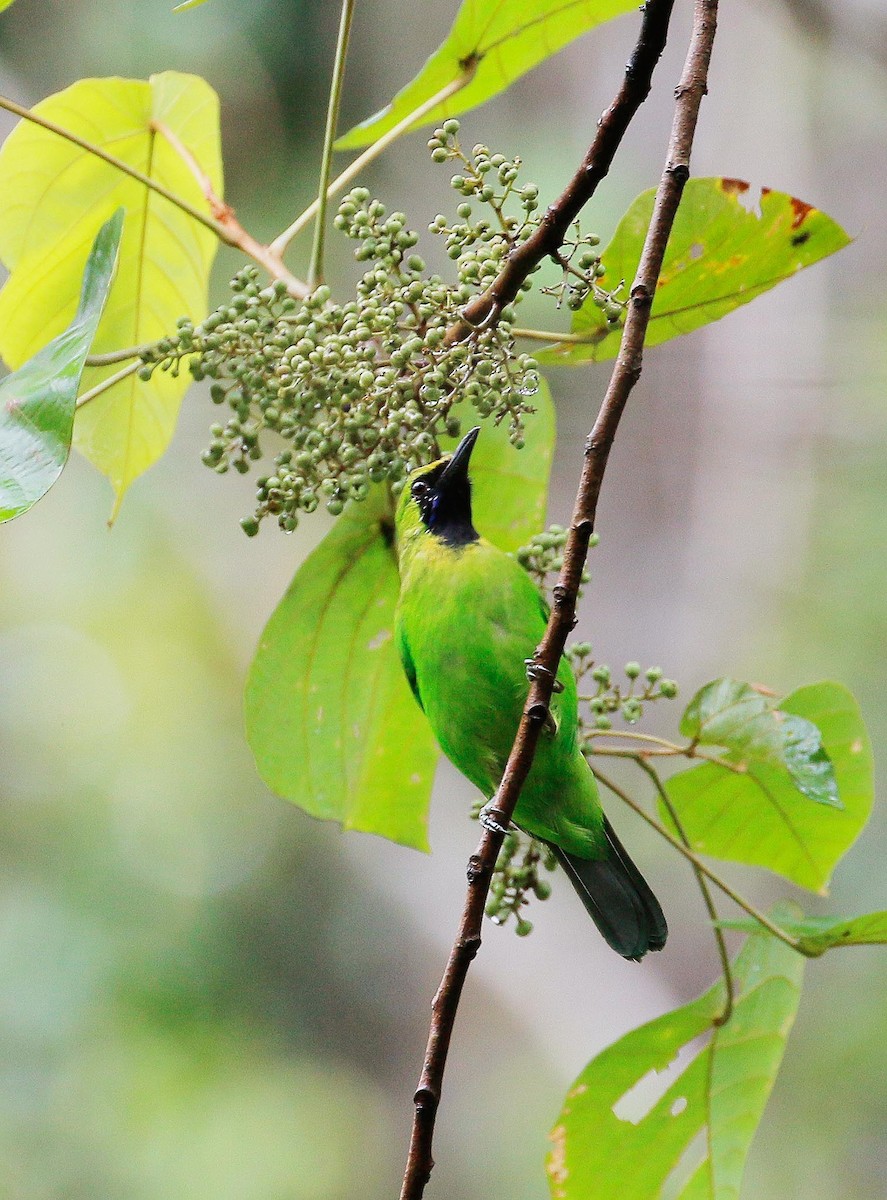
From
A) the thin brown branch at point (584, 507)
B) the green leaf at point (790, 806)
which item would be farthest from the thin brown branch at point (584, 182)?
the green leaf at point (790, 806)

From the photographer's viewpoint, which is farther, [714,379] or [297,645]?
[714,379]

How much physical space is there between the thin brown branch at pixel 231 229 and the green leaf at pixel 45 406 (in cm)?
31

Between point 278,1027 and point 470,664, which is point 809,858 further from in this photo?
point 278,1027

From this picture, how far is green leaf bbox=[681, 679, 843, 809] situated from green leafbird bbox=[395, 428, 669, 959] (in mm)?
255

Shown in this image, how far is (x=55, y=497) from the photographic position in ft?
26.1

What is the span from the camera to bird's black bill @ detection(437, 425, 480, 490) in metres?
2.04

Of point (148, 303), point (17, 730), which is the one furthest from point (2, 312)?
point (17, 730)

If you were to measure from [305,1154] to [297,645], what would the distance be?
5.78 metres

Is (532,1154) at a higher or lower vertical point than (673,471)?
Answer: lower

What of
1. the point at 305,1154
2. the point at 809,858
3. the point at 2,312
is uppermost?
the point at 2,312

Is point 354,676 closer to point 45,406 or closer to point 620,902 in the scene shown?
point 620,902

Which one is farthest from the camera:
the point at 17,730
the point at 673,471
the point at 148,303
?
the point at 17,730

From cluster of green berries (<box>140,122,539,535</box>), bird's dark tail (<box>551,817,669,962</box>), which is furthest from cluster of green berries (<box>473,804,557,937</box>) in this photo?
cluster of green berries (<box>140,122,539,535</box>)

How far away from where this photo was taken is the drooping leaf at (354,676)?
2145 millimetres
